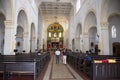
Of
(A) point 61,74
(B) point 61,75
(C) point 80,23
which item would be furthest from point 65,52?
(B) point 61,75

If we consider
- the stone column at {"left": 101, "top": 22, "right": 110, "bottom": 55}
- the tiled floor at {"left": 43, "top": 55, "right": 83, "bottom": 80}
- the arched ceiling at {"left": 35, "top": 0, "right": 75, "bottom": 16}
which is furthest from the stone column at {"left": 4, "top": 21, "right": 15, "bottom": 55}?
the arched ceiling at {"left": 35, "top": 0, "right": 75, "bottom": 16}

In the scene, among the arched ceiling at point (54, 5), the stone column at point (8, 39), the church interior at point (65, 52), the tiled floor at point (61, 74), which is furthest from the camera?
the arched ceiling at point (54, 5)

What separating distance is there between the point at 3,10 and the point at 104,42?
889 cm

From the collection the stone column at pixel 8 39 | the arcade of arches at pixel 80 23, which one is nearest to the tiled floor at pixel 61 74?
the stone column at pixel 8 39

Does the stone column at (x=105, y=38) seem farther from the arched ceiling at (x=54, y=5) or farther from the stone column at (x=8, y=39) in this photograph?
the arched ceiling at (x=54, y=5)

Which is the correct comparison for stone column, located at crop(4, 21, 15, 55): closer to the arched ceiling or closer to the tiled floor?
the tiled floor

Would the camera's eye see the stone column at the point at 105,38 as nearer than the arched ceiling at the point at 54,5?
Yes

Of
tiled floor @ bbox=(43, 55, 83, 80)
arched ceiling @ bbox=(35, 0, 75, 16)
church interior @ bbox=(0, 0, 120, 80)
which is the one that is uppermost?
arched ceiling @ bbox=(35, 0, 75, 16)

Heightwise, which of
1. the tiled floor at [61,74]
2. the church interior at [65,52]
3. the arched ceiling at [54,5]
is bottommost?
the tiled floor at [61,74]

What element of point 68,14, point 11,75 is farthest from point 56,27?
point 11,75

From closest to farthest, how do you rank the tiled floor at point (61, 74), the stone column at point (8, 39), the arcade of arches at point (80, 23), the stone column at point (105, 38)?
the tiled floor at point (61, 74) < the stone column at point (8, 39) < the arcade of arches at point (80, 23) < the stone column at point (105, 38)

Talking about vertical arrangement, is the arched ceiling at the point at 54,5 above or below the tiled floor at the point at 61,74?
above

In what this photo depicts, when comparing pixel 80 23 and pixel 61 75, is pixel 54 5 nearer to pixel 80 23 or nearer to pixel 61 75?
pixel 80 23

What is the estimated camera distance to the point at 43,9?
115 feet
